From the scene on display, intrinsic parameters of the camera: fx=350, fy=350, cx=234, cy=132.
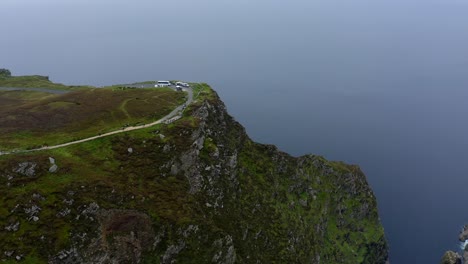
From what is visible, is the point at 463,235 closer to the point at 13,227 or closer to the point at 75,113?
→ the point at 75,113

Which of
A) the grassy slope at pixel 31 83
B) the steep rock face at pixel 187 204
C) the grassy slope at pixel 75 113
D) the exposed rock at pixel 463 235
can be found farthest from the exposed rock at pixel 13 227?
the exposed rock at pixel 463 235

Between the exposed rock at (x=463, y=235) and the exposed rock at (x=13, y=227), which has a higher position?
the exposed rock at (x=13, y=227)

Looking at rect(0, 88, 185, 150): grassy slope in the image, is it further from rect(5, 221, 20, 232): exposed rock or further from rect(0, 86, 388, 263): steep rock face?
rect(5, 221, 20, 232): exposed rock

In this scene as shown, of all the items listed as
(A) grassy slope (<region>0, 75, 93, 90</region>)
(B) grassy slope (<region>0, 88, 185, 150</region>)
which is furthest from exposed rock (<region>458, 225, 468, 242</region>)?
(A) grassy slope (<region>0, 75, 93, 90</region>)

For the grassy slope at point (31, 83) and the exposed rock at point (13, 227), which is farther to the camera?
the grassy slope at point (31, 83)

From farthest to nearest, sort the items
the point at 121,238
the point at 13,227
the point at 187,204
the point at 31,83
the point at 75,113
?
the point at 31,83, the point at 75,113, the point at 187,204, the point at 121,238, the point at 13,227

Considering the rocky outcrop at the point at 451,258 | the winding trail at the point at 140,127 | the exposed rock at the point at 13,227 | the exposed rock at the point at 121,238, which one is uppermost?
the winding trail at the point at 140,127

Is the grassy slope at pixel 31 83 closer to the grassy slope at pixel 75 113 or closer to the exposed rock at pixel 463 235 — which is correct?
the grassy slope at pixel 75 113

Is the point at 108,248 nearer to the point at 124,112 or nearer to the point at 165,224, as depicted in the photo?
the point at 165,224

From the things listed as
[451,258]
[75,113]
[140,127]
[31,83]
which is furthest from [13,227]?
[451,258]
